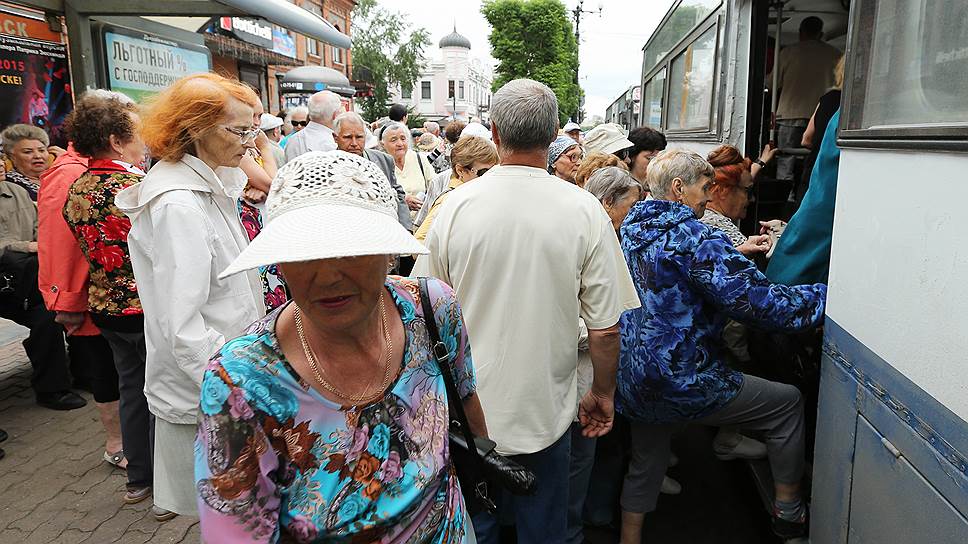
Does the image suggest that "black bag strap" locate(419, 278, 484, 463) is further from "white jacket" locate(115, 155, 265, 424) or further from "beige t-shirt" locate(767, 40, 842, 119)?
"beige t-shirt" locate(767, 40, 842, 119)

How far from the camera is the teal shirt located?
2.68 meters

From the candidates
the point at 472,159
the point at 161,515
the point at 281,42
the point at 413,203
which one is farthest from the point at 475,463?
the point at 281,42

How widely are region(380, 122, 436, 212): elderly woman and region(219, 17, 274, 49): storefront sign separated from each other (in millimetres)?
11365

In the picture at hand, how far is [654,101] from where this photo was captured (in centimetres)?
983

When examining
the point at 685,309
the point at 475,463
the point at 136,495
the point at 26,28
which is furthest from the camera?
the point at 26,28

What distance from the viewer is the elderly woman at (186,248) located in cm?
224

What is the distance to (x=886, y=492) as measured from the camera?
6.43 feet

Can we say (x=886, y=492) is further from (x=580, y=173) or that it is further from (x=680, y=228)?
(x=580, y=173)

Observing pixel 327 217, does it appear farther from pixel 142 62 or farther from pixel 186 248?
pixel 142 62

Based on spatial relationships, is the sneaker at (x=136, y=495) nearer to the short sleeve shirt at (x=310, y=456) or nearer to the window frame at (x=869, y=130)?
the short sleeve shirt at (x=310, y=456)

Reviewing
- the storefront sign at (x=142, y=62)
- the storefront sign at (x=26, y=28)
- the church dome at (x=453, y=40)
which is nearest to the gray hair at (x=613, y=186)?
the storefront sign at (x=142, y=62)

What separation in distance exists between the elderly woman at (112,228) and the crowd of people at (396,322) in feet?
0.04

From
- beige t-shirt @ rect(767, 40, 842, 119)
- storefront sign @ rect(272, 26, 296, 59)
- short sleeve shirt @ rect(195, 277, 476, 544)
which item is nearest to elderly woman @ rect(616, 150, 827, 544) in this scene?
short sleeve shirt @ rect(195, 277, 476, 544)

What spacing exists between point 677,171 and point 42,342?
4.77 meters
